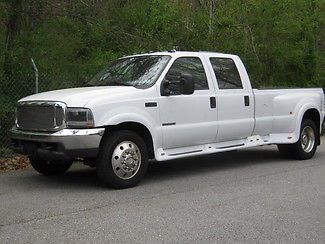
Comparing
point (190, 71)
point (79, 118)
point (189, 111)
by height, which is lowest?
point (189, 111)

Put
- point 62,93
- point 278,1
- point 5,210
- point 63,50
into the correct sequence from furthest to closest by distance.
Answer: point 278,1 < point 63,50 < point 62,93 < point 5,210

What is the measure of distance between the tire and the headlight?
472cm

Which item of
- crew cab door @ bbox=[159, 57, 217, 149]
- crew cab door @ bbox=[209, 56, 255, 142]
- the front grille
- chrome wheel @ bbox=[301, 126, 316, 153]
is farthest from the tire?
the front grille

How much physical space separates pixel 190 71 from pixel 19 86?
12.7 feet

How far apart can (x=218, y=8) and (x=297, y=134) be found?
7391mm

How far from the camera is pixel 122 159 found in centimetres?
762

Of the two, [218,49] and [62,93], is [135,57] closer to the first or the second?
[62,93]

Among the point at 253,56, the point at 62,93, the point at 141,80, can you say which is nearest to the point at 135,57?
the point at 141,80

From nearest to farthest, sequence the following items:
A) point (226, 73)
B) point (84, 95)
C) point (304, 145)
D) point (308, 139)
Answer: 1. point (84, 95)
2. point (226, 73)
3. point (304, 145)
4. point (308, 139)

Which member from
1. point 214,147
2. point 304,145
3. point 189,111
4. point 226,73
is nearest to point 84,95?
point 189,111

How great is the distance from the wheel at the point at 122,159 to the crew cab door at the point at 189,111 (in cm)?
51

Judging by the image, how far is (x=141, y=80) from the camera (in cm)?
827

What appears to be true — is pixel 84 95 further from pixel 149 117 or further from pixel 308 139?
pixel 308 139

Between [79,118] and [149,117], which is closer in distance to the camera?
[79,118]
